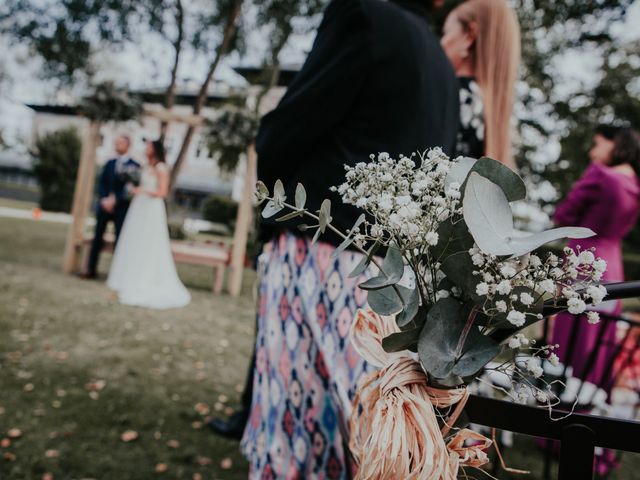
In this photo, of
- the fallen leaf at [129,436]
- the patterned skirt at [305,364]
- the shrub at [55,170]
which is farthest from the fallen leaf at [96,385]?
the shrub at [55,170]

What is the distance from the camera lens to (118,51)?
11133 mm

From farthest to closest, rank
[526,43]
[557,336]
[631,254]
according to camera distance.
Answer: [631,254], [526,43], [557,336]

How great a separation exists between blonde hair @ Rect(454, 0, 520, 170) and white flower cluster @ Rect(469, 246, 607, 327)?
4.08 ft

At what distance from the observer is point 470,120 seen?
192cm

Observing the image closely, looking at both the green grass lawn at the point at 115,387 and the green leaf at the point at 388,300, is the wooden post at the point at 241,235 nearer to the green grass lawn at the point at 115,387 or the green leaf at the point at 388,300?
the green grass lawn at the point at 115,387

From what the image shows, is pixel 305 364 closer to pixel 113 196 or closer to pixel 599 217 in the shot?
pixel 599 217

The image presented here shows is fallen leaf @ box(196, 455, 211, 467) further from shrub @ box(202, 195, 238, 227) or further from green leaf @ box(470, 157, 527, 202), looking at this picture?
shrub @ box(202, 195, 238, 227)

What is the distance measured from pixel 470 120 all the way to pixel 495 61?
218mm

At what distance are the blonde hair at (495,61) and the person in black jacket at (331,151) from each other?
8.3 inches

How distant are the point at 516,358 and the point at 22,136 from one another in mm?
42805

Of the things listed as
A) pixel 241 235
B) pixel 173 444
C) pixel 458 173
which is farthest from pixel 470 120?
pixel 241 235

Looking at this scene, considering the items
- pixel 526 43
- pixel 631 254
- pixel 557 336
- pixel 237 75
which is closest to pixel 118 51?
pixel 237 75

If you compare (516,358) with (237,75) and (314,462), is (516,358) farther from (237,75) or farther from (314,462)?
(237,75)

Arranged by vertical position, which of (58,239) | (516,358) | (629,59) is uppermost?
(629,59)
